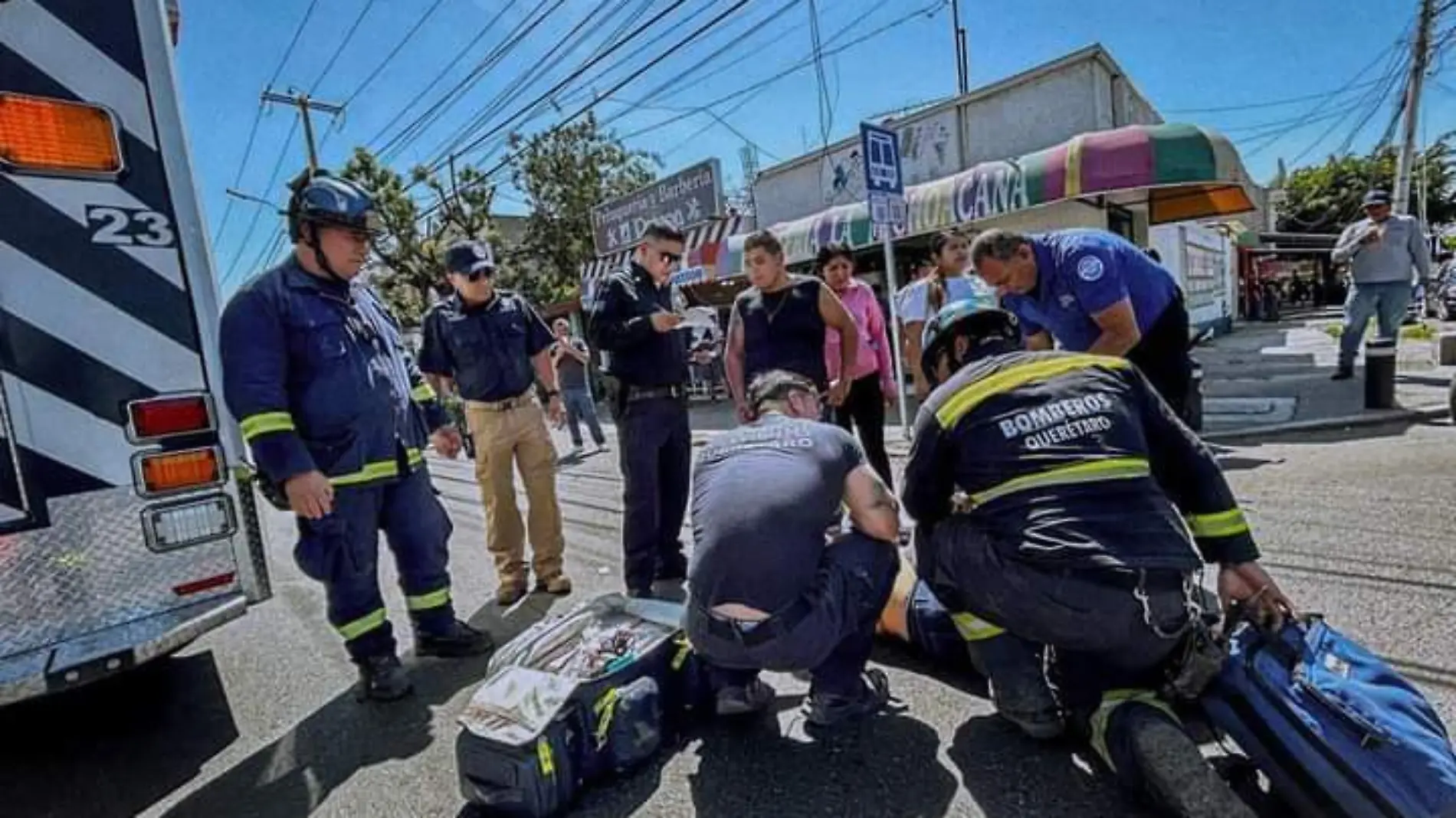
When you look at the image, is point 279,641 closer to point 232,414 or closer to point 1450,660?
point 232,414

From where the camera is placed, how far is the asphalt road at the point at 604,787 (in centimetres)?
192

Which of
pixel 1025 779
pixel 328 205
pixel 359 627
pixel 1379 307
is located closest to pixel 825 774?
pixel 1025 779

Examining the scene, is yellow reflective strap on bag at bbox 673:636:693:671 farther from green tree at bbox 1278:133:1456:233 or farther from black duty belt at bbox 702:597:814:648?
green tree at bbox 1278:133:1456:233

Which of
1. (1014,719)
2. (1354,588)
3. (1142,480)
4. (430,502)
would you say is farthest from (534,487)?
(1354,588)

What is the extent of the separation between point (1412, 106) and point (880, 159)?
11850 mm

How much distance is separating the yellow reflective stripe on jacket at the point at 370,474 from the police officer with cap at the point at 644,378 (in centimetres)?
106

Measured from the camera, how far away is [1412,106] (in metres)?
11.8

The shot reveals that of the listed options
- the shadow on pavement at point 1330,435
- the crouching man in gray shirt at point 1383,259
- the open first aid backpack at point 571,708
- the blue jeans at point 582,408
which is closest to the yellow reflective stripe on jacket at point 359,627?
the open first aid backpack at point 571,708

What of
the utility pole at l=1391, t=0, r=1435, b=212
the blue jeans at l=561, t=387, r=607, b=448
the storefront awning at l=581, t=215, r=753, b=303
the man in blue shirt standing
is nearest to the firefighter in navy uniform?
the man in blue shirt standing

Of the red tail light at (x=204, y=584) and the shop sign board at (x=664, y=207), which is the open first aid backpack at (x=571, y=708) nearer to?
the red tail light at (x=204, y=584)

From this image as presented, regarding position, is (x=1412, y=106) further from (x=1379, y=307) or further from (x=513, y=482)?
(x=513, y=482)

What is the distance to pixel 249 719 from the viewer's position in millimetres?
2629

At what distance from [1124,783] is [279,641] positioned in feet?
11.5

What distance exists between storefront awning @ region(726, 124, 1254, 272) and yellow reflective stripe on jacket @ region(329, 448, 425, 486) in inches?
203
